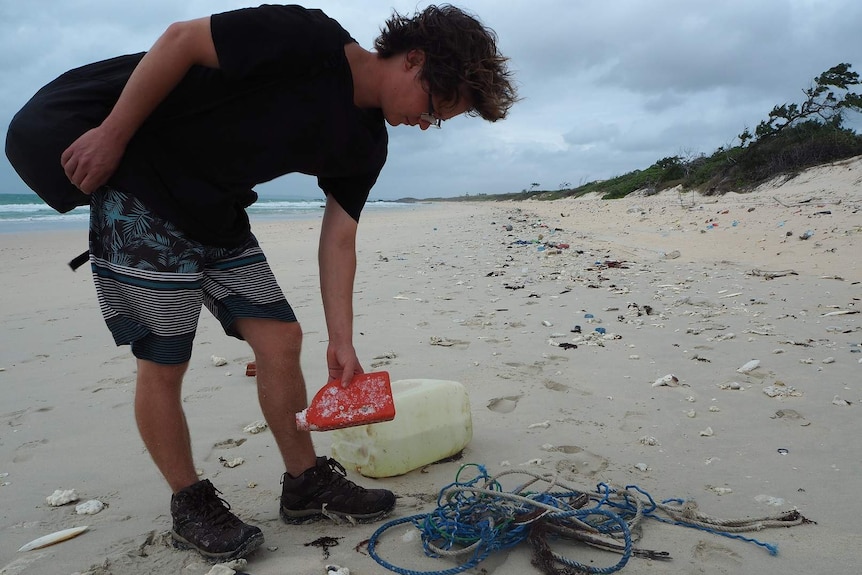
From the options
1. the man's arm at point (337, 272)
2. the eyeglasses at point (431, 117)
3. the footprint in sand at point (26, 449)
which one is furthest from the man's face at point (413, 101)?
the footprint in sand at point (26, 449)

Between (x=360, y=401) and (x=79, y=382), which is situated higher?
(x=360, y=401)

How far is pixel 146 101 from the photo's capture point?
1664 millimetres

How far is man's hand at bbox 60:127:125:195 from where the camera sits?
1656 millimetres

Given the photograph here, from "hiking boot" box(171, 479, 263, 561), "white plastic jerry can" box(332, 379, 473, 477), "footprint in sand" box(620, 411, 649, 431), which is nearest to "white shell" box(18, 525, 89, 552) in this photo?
"hiking boot" box(171, 479, 263, 561)

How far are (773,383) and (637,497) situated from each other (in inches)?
61.9

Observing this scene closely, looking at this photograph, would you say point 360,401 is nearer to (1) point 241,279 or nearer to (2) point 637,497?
(1) point 241,279

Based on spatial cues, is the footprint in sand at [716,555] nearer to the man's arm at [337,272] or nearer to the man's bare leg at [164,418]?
the man's arm at [337,272]

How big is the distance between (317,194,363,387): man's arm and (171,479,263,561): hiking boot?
553 mm

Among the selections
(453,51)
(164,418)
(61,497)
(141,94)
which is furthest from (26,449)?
(453,51)

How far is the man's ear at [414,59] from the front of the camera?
1.82m

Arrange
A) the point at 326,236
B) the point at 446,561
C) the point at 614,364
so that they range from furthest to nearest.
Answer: the point at 614,364 → the point at 326,236 → the point at 446,561

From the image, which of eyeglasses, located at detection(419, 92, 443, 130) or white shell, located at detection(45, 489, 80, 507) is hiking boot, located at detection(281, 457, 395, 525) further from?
eyeglasses, located at detection(419, 92, 443, 130)

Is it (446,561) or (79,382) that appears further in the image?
(79,382)

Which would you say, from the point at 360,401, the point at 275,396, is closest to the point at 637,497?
the point at 360,401
